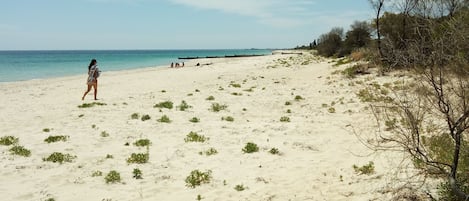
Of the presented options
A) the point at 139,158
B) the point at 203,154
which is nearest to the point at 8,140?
the point at 139,158

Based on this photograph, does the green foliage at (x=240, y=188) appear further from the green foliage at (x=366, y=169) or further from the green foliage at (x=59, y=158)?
the green foliage at (x=59, y=158)

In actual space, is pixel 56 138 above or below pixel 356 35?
below

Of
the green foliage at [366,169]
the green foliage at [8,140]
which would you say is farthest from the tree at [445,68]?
the green foliage at [8,140]

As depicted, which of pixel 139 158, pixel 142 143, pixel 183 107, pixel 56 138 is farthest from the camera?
pixel 183 107

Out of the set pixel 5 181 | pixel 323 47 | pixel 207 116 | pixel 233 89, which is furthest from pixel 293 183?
pixel 323 47

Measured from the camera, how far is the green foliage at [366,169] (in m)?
8.37

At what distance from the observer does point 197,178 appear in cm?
875

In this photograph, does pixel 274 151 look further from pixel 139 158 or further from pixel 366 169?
pixel 139 158

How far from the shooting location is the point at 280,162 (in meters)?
9.91

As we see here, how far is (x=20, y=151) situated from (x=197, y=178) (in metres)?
5.31

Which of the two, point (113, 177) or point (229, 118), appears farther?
point (229, 118)

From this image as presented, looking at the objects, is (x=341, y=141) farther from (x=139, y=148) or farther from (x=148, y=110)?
(x=148, y=110)

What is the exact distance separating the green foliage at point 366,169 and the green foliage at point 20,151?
8220 mm

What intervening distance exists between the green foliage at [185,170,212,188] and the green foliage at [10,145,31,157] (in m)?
4.78
